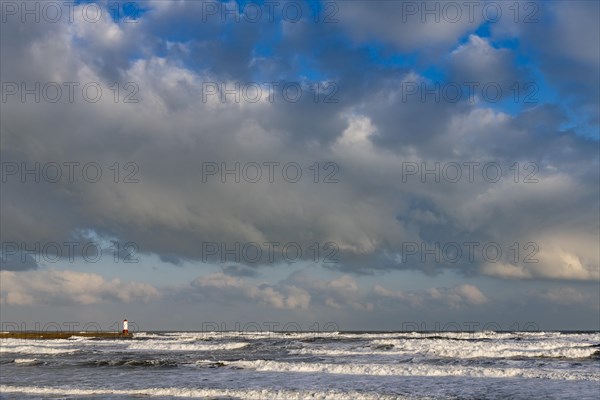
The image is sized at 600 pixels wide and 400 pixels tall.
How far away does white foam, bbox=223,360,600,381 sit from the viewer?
82.5 feet

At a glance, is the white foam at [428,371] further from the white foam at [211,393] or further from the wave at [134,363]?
the white foam at [211,393]

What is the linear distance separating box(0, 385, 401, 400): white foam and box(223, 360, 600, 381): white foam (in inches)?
275

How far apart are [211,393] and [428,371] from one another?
1153cm

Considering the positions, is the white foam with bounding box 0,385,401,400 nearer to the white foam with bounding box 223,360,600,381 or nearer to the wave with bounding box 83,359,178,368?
the white foam with bounding box 223,360,600,381

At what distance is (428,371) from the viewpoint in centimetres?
2714

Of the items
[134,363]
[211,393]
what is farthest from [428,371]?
[134,363]

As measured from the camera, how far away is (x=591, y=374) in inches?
1013

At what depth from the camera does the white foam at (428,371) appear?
25.1 m

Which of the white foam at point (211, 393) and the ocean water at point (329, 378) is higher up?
the white foam at point (211, 393)

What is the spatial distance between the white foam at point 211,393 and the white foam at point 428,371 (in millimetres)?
6996

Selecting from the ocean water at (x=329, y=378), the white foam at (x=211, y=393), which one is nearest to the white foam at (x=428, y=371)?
the ocean water at (x=329, y=378)

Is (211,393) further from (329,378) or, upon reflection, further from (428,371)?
(428,371)

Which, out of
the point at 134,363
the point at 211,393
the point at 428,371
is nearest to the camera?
the point at 211,393

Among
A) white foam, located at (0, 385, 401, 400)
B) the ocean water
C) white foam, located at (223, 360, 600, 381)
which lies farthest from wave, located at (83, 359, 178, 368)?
white foam, located at (0, 385, 401, 400)
